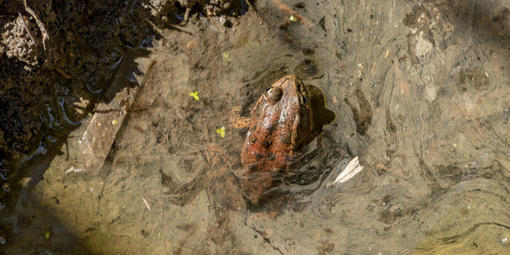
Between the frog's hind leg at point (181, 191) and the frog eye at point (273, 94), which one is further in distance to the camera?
the frog's hind leg at point (181, 191)

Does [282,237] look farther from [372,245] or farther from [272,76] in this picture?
[272,76]

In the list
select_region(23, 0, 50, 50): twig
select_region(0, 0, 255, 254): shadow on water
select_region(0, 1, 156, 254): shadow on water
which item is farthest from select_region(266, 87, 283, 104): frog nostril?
select_region(23, 0, 50, 50): twig

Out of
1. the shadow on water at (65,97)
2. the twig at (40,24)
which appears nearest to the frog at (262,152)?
the shadow on water at (65,97)

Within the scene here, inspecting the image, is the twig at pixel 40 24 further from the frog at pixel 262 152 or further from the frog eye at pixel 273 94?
the frog eye at pixel 273 94

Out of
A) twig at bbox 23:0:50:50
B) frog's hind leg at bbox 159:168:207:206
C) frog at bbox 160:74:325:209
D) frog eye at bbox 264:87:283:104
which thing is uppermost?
twig at bbox 23:0:50:50

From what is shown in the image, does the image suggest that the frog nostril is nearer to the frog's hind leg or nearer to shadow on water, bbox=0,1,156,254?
the frog's hind leg

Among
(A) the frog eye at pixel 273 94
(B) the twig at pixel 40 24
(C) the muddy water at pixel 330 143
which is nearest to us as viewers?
(B) the twig at pixel 40 24
